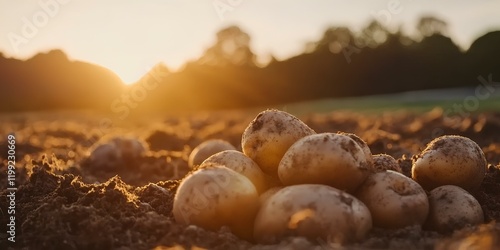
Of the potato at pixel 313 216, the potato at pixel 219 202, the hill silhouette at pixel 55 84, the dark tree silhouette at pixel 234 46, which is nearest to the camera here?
the potato at pixel 313 216

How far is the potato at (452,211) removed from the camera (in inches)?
211

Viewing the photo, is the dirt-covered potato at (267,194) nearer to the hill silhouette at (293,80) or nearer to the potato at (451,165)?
the potato at (451,165)

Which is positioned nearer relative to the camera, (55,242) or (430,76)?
(55,242)

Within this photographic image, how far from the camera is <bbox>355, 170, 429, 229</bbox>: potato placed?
5.10m

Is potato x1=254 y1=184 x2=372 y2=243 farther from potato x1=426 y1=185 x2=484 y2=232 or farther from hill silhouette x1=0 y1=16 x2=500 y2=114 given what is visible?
hill silhouette x1=0 y1=16 x2=500 y2=114

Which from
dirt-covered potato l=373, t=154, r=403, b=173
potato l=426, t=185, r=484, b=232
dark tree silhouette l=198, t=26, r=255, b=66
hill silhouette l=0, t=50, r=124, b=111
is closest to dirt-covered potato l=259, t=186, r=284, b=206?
dirt-covered potato l=373, t=154, r=403, b=173

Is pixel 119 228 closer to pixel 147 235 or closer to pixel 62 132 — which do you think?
pixel 147 235

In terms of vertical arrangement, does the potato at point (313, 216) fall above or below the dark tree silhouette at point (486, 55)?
below

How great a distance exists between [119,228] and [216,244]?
87 centimetres

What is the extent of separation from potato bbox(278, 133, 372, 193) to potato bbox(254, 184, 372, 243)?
265 millimetres

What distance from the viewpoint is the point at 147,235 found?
4.85 m

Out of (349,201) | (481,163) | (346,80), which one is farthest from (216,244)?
(346,80)

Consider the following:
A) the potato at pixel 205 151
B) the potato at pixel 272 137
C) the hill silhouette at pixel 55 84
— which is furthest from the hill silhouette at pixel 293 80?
the potato at pixel 272 137

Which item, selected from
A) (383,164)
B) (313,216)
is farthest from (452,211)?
(313,216)
